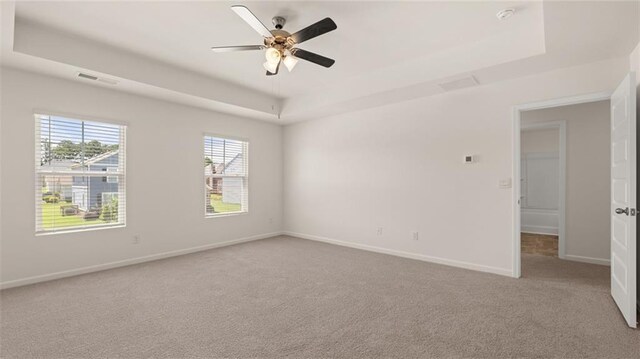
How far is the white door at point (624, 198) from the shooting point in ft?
8.08

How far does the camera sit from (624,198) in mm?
2596

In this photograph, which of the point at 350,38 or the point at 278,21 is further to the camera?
the point at 350,38

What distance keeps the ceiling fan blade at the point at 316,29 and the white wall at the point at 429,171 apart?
257 cm

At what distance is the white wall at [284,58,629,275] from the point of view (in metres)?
3.85

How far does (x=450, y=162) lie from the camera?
14.4 feet

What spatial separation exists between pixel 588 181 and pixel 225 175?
5970mm

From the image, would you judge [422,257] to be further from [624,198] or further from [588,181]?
[588,181]

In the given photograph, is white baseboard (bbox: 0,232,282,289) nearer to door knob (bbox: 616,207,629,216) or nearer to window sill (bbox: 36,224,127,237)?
window sill (bbox: 36,224,127,237)

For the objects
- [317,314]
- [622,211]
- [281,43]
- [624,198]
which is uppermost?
[281,43]

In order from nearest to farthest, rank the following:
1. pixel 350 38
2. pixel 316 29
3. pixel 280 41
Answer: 1. pixel 316 29
2. pixel 280 41
3. pixel 350 38

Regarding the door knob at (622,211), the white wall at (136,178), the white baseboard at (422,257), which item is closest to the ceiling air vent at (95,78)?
the white wall at (136,178)

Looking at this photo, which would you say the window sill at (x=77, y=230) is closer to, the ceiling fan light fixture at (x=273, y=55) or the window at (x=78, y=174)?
the window at (x=78, y=174)

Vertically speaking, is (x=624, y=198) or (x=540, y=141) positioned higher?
(x=540, y=141)

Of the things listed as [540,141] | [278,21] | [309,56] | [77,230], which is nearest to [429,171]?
[309,56]
